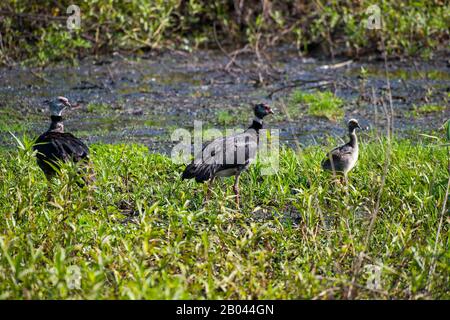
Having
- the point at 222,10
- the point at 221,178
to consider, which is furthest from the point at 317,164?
the point at 222,10

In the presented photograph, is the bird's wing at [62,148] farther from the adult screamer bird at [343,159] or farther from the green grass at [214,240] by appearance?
the adult screamer bird at [343,159]

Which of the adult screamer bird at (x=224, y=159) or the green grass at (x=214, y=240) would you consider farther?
the adult screamer bird at (x=224, y=159)

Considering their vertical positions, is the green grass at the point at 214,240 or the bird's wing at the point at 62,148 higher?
the bird's wing at the point at 62,148

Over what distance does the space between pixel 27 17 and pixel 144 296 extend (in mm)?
8357

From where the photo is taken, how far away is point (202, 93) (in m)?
11.4

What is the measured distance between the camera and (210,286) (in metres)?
4.84

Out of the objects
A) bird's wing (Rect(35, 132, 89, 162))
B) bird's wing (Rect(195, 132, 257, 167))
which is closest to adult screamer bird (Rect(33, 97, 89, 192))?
bird's wing (Rect(35, 132, 89, 162))

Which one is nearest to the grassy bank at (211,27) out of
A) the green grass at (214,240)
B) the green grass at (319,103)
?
the green grass at (319,103)

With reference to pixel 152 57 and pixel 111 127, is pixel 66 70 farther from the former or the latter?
pixel 111 127

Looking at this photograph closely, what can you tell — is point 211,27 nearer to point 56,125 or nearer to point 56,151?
point 56,125

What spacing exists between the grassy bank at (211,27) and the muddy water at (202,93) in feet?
0.81

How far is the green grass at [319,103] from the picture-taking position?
1027cm

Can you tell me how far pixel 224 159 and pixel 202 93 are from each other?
4.11 meters

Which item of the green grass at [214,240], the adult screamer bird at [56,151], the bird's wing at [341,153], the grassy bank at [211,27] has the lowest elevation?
the green grass at [214,240]
